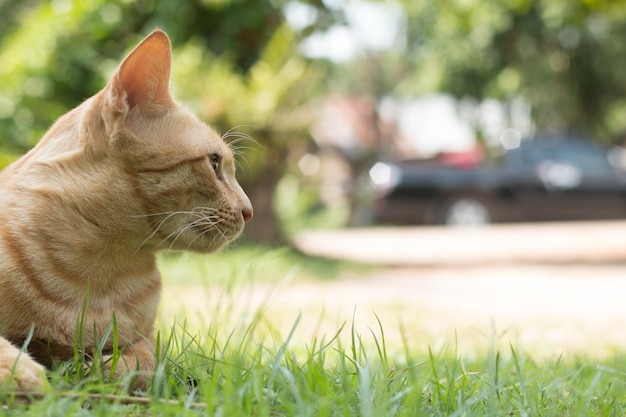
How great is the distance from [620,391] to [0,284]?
183cm

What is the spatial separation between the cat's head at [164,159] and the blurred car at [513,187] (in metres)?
12.1

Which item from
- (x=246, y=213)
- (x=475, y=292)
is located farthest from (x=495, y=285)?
(x=246, y=213)

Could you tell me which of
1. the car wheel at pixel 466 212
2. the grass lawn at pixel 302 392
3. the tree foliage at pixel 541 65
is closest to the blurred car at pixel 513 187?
the car wheel at pixel 466 212

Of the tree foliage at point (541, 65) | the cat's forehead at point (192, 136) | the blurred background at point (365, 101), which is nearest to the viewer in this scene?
the cat's forehead at point (192, 136)

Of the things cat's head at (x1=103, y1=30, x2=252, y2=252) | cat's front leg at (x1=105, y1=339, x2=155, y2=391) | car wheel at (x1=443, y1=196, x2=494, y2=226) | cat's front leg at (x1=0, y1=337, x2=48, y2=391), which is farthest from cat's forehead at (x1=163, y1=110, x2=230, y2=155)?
car wheel at (x1=443, y1=196, x2=494, y2=226)

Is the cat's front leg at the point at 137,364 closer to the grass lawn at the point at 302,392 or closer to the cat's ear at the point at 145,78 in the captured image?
the grass lawn at the point at 302,392

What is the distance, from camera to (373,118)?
2591 cm

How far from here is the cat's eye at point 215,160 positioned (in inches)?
83.3

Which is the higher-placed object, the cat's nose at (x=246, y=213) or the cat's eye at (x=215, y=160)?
the cat's eye at (x=215, y=160)

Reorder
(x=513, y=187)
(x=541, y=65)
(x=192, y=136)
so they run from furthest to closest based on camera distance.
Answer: (x=541, y=65) < (x=513, y=187) < (x=192, y=136)

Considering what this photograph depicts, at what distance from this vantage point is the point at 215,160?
2.14 metres

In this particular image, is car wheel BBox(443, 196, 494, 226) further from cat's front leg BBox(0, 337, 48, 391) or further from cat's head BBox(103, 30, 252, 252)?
cat's front leg BBox(0, 337, 48, 391)

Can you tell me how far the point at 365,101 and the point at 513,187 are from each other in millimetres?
17057

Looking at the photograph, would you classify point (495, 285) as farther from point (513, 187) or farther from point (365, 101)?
point (365, 101)
